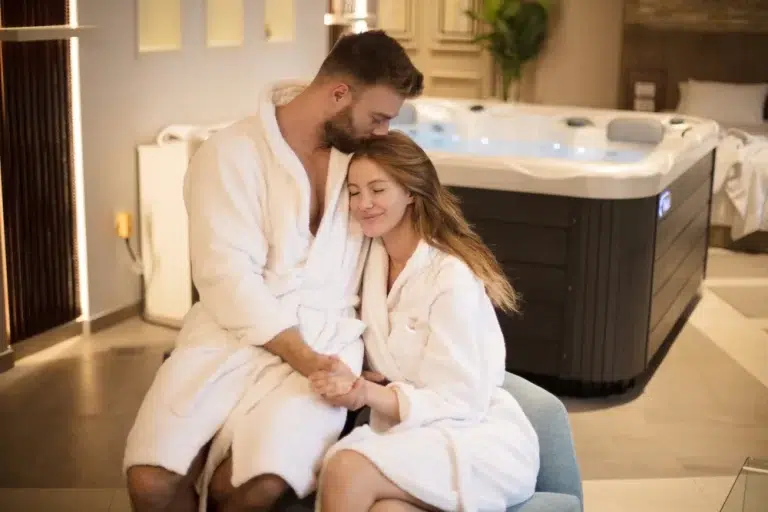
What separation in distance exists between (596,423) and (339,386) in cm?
166

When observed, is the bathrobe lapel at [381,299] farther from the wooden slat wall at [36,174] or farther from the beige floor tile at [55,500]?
the wooden slat wall at [36,174]

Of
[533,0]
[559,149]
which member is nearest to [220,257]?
[559,149]

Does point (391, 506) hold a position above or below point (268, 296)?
below

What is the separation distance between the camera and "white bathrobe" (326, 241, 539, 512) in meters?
1.62

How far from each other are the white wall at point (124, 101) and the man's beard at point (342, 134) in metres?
2.05

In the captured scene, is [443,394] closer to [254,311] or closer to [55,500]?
[254,311]

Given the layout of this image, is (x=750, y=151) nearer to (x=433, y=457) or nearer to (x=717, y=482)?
(x=717, y=482)

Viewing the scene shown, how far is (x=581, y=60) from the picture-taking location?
272 inches

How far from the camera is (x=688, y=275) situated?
13.6 feet

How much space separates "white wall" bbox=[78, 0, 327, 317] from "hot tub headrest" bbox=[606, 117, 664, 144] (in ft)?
5.47

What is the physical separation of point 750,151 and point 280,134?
4.19 metres

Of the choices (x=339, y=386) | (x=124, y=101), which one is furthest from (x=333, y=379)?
(x=124, y=101)

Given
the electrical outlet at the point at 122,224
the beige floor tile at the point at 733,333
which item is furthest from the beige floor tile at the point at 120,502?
the beige floor tile at the point at 733,333

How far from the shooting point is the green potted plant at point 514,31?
6.67 meters
